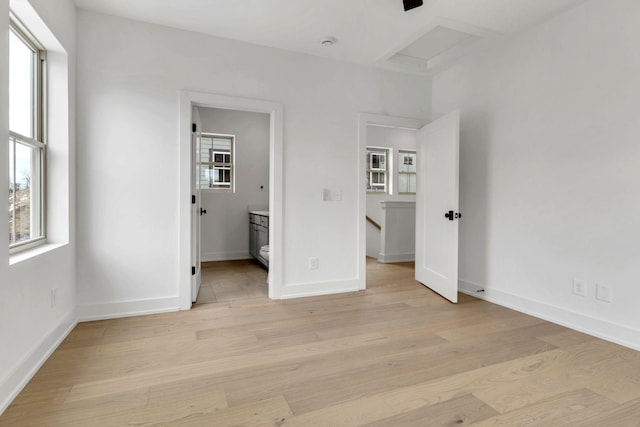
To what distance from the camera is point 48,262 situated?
2096 mm

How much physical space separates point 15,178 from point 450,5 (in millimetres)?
3125

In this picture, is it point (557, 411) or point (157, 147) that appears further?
point (157, 147)

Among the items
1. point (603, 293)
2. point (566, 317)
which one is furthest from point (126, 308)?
point (603, 293)

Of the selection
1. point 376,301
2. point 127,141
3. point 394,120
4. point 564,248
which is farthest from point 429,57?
point 127,141

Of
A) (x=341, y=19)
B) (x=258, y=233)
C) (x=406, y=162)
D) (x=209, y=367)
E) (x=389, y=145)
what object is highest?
(x=341, y=19)

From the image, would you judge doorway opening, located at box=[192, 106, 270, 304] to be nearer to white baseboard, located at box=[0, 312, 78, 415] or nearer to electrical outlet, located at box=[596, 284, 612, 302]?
white baseboard, located at box=[0, 312, 78, 415]

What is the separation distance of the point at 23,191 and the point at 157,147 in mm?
995

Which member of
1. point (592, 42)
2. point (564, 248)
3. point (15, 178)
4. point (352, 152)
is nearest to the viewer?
point (15, 178)

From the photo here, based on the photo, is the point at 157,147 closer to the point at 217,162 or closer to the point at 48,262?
the point at 48,262

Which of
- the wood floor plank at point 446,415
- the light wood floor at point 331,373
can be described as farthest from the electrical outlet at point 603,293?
the wood floor plank at point 446,415

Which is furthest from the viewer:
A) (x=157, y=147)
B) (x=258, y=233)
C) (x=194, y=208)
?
(x=258, y=233)

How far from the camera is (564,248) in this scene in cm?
267

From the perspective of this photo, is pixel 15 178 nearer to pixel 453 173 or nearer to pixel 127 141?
pixel 127 141

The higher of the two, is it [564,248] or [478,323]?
[564,248]
